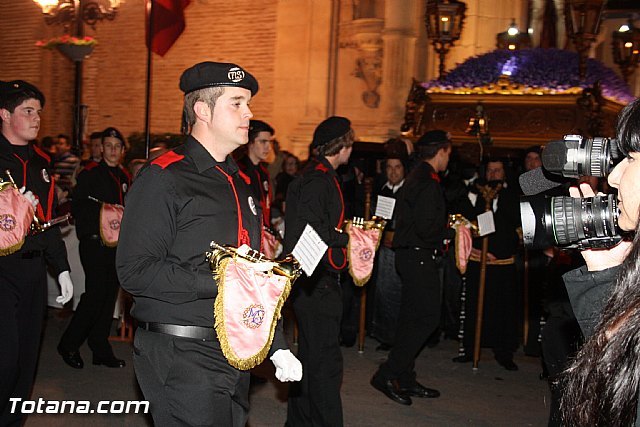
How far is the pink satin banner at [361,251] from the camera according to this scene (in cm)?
585

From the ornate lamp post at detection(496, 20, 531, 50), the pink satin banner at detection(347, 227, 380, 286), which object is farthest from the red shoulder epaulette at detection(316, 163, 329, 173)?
the ornate lamp post at detection(496, 20, 531, 50)

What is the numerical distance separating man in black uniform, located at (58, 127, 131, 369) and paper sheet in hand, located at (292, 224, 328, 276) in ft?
10.7

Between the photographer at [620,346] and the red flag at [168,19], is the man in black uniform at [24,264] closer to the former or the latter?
the photographer at [620,346]

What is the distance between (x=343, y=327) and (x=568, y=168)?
6.26 m

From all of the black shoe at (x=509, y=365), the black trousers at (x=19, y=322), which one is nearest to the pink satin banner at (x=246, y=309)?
the black trousers at (x=19, y=322)

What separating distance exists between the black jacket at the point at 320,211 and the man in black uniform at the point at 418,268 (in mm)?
1486

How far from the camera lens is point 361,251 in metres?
5.87

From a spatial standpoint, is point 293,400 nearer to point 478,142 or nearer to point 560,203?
point 560,203

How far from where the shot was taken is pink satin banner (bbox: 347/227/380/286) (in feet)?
19.2

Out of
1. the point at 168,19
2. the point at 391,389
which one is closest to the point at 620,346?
the point at 391,389

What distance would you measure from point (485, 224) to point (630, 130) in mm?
5470

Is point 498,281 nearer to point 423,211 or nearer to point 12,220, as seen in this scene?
point 423,211

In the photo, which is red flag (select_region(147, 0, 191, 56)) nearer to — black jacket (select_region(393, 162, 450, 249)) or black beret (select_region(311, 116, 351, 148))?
black jacket (select_region(393, 162, 450, 249))

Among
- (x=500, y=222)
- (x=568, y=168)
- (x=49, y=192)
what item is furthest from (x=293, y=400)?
(x=500, y=222)
